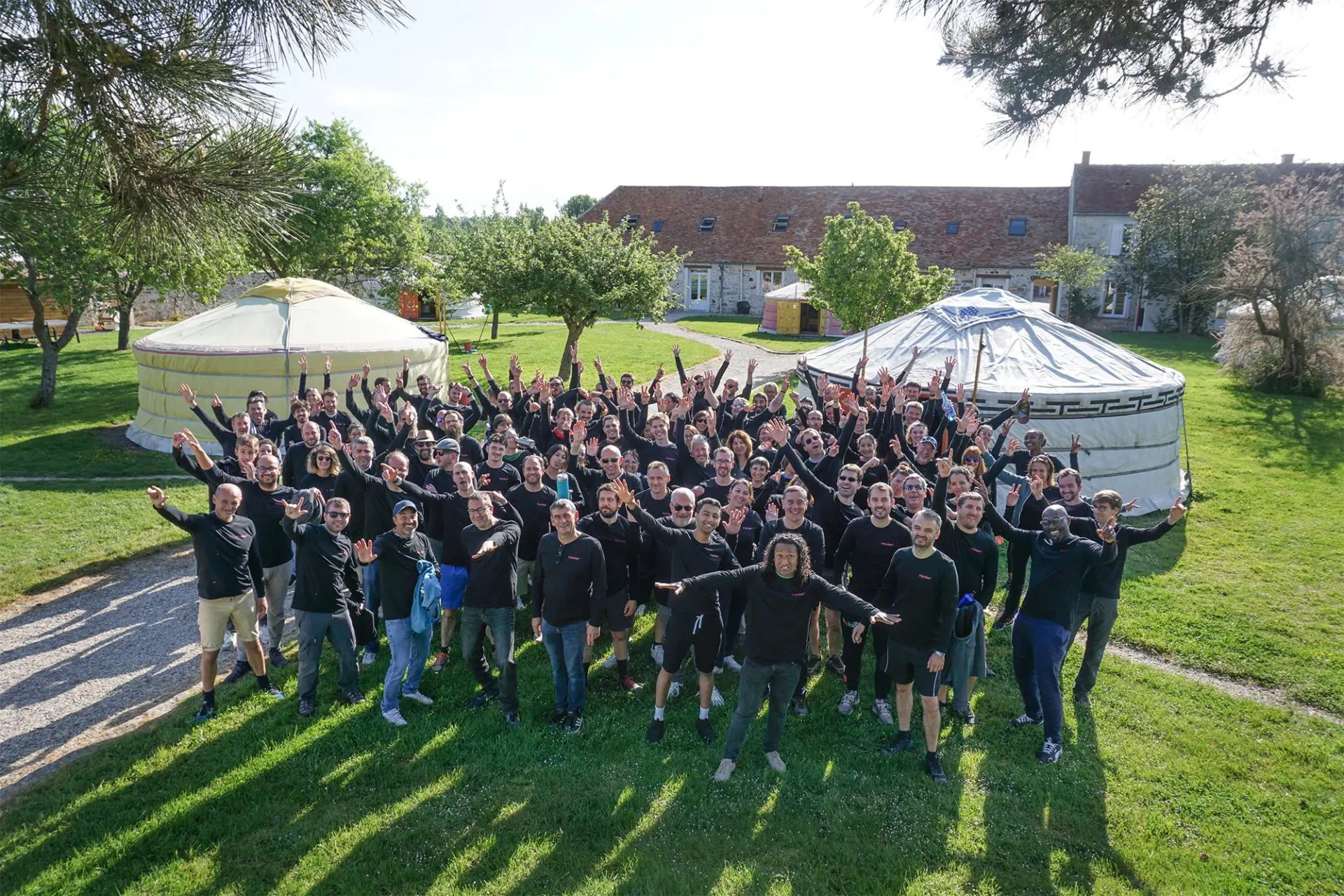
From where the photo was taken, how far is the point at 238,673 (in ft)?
22.4

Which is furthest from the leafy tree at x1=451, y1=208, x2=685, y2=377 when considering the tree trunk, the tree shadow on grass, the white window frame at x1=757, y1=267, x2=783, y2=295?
the white window frame at x1=757, y1=267, x2=783, y2=295

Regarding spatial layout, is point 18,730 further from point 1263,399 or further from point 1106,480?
point 1263,399

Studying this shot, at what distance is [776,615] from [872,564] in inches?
48.7

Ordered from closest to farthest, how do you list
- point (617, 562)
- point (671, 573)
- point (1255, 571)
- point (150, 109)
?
1. point (150, 109)
2. point (671, 573)
3. point (617, 562)
4. point (1255, 571)

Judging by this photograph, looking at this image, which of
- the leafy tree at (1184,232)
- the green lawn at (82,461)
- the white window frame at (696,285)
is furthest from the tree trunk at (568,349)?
the leafy tree at (1184,232)

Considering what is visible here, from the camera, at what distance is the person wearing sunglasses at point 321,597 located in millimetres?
6098

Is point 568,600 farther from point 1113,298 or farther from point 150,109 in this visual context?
point 1113,298

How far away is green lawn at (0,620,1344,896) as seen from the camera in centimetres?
478

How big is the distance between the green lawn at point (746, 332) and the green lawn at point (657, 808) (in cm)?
2431

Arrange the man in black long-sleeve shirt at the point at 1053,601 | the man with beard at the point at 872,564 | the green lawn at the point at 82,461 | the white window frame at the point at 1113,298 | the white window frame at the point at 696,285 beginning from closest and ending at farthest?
the man in black long-sleeve shirt at the point at 1053,601 < the man with beard at the point at 872,564 < the green lawn at the point at 82,461 < the white window frame at the point at 1113,298 < the white window frame at the point at 696,285

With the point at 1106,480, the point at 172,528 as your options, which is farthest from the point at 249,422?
the point at 1106,480

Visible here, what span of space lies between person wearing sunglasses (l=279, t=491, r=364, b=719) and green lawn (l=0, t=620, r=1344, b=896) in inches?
8.9

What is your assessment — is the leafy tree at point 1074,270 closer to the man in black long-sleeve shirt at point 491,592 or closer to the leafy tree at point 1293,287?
the leafy tree at point 1293,287

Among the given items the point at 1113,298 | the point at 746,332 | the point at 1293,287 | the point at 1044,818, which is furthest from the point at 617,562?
the point at 1113,298
